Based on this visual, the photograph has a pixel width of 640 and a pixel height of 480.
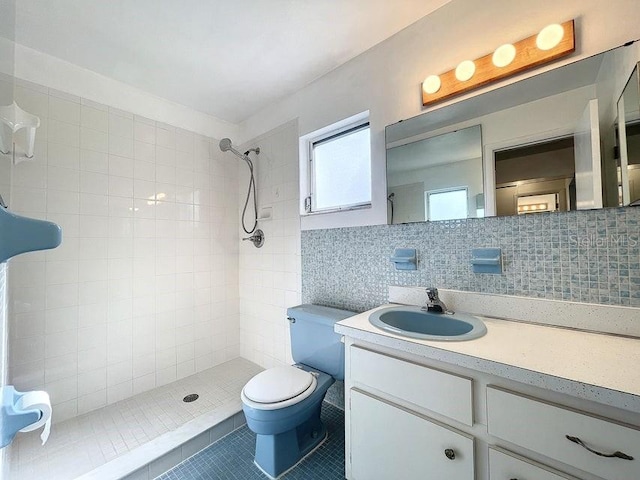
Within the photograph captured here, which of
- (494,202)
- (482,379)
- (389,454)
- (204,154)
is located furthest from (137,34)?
(389,454)

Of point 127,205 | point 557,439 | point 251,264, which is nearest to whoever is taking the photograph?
point 557,439

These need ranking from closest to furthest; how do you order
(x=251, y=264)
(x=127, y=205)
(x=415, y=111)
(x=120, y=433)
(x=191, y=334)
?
→ (x=415, y=111) < (x=120, y=433) < (x=127, y=205) < (x=191, y=334) < (x=251, y=264)

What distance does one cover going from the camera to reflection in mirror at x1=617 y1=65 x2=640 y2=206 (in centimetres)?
89

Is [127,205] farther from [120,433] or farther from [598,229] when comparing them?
[598,229]

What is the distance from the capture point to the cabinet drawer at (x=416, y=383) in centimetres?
80

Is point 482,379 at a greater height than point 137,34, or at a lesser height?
lesser

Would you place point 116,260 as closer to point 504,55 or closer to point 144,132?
point 144,132

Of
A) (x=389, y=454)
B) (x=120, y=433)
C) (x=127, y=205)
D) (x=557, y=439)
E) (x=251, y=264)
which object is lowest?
(x=120, y=433)

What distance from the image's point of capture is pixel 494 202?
3.82ft

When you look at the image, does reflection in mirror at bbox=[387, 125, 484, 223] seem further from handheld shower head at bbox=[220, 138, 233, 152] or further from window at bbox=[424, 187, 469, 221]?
handheld shower head at bbox=[220, 138, 233, 152]

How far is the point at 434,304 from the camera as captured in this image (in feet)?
4.01

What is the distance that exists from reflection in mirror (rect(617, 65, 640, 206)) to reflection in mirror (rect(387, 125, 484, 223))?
0.43 m

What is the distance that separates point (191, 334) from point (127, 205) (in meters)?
1.16

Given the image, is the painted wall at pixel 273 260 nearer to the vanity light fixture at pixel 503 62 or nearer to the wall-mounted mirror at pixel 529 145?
the wall-mounted mirror at pixel 529 145
